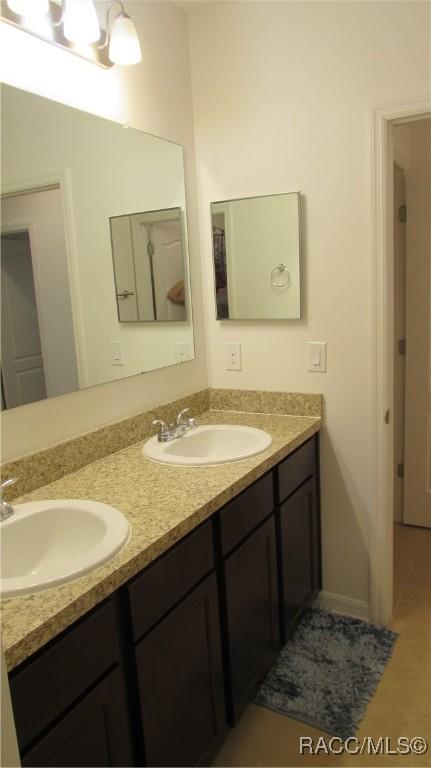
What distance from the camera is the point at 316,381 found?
2160mm

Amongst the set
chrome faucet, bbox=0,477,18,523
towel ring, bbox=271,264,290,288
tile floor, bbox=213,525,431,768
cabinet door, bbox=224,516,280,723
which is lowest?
tile floor, bbox=213,525,431,768

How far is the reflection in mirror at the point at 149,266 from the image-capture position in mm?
1875

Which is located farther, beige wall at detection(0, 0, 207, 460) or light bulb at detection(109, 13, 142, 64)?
light bulb at detection(109, 13, 142, 64)

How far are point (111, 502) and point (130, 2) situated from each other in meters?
1.69

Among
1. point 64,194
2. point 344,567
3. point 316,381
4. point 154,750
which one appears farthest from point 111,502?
point 344,567

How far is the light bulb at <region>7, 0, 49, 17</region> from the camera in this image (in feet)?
4.45

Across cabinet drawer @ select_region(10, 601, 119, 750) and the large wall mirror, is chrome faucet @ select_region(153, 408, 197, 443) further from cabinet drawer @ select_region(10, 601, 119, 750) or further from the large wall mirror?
cabinet drawer @ select_region(10, 601, 119, 750)

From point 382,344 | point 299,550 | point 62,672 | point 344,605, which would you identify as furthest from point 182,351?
point 62,672

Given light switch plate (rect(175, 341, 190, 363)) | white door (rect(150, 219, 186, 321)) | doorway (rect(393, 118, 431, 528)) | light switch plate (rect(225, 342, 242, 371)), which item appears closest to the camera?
white door (rect(150, 219, 186, 321))

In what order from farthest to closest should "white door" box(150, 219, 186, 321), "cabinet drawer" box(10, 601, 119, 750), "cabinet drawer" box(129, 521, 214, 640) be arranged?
1. "white door" box(150, 219, 186, 321)
2. "cabinet drawer" box(129, 521, 214, 640)
3. "cabinet drawer" box(10, 601, 119, 750)

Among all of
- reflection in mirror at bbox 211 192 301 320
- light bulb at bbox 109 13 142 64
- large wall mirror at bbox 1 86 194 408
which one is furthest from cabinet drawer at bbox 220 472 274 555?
light bulb at bbox 109 13 142 64

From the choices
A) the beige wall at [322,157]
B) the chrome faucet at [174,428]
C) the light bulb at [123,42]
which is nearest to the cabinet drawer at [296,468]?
the beige wall at [322,157]

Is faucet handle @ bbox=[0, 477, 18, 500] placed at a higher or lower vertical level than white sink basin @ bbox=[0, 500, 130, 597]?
higher

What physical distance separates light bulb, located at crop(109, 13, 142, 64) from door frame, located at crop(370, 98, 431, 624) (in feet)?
2.78
